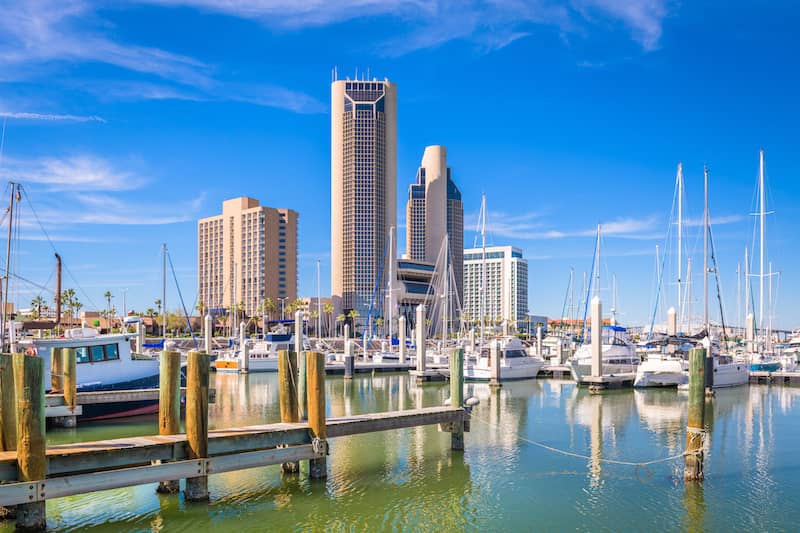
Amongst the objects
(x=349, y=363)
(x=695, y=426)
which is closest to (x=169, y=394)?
(x=695, y=426)

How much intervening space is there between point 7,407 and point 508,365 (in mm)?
50790

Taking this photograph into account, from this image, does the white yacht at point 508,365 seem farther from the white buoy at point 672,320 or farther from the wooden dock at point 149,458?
the wooden dock at point 149,458

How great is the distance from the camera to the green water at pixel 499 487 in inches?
678

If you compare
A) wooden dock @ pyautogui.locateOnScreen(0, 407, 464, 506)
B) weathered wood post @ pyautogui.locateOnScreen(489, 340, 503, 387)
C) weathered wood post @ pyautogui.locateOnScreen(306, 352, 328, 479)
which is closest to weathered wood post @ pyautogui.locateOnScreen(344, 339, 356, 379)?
weathered wood post @ pyautogui.locateOnScreen(489, 340, 503, 387)

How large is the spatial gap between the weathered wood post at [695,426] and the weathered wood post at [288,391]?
40.6 feet

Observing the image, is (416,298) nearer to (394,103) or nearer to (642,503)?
(394,103)

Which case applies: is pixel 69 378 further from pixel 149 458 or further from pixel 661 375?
pixel 661 375

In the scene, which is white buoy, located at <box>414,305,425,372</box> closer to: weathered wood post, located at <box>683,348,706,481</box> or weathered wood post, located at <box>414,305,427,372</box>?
weathered wood post, located at <box>414,305,427,372</box>

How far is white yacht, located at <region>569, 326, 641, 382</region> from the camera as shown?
5534 centimetres

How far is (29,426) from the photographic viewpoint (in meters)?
14.2

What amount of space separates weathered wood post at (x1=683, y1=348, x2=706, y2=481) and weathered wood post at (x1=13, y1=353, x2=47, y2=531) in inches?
711

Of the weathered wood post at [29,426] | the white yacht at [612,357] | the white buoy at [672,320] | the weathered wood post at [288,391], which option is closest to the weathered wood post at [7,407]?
the weathered wood post at [29,426]

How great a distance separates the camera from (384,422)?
845 inches

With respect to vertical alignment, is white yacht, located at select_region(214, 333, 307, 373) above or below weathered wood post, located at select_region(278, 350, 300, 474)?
below
